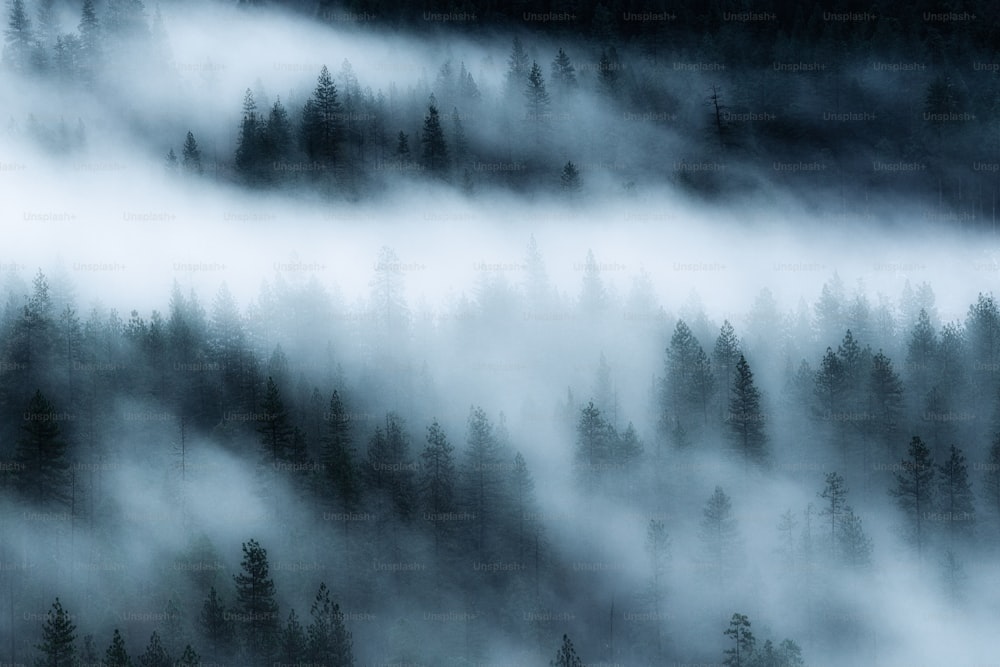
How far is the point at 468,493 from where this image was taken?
267 ft

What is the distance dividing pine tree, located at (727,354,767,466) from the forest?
0.25 meters

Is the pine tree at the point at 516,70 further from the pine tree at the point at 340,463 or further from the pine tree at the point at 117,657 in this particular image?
the pine tree at the point at 117,657

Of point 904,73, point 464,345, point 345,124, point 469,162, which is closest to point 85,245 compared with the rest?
point 345,124

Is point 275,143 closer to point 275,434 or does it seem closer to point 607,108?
point 607,108

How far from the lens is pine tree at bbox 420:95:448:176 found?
130m

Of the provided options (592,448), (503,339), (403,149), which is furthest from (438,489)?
(403,149)

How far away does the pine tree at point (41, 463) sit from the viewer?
7950 cm

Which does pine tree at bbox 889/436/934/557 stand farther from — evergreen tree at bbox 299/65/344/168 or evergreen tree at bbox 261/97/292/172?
evergreen tree at bbox 261/97/292/172

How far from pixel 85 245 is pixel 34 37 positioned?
120ft

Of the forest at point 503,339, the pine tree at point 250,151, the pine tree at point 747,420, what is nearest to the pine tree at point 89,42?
the forest at point 503,339

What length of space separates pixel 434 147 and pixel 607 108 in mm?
23215

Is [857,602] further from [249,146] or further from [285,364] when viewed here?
[249,146]

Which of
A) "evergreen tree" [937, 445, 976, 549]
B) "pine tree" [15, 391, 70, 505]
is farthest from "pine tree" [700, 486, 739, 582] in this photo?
"pine tree" [15, 391, 70, 505]

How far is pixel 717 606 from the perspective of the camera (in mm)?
76312
